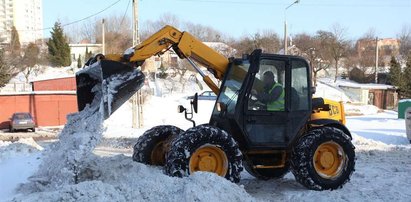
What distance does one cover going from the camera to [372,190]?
7.44 meters

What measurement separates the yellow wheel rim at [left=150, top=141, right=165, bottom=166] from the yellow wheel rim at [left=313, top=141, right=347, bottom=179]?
2604 millimetres

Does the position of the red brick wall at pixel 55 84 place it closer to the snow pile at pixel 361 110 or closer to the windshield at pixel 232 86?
the snow pile at pixel 361 110

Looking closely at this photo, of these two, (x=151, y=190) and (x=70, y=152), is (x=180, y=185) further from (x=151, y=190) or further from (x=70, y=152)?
(x=70, y=152)

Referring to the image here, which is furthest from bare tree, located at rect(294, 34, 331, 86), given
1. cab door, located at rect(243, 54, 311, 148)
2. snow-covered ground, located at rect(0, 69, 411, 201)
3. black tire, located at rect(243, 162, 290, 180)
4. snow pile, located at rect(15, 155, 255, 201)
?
snow pile, located at rect(15, 155, 255, 201)

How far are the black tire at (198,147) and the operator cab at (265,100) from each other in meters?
0.64

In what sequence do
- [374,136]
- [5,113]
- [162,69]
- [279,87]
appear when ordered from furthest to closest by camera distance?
[162,69] < [5,113] < [374,136] < [279,87]

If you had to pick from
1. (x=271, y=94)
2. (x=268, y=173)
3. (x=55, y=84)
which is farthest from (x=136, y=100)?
(x=271, y=94)

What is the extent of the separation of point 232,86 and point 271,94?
0.64 meters

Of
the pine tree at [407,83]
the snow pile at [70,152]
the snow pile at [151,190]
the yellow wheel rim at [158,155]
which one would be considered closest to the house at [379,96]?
the pine tree at [407,83]

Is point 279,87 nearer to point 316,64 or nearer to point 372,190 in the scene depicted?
point 372,190

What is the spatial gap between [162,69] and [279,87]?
169 ft

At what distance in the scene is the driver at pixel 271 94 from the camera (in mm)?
7859

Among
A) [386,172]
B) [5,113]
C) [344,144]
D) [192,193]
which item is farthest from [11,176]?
[5,113]

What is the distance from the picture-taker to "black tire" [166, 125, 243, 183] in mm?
6895
